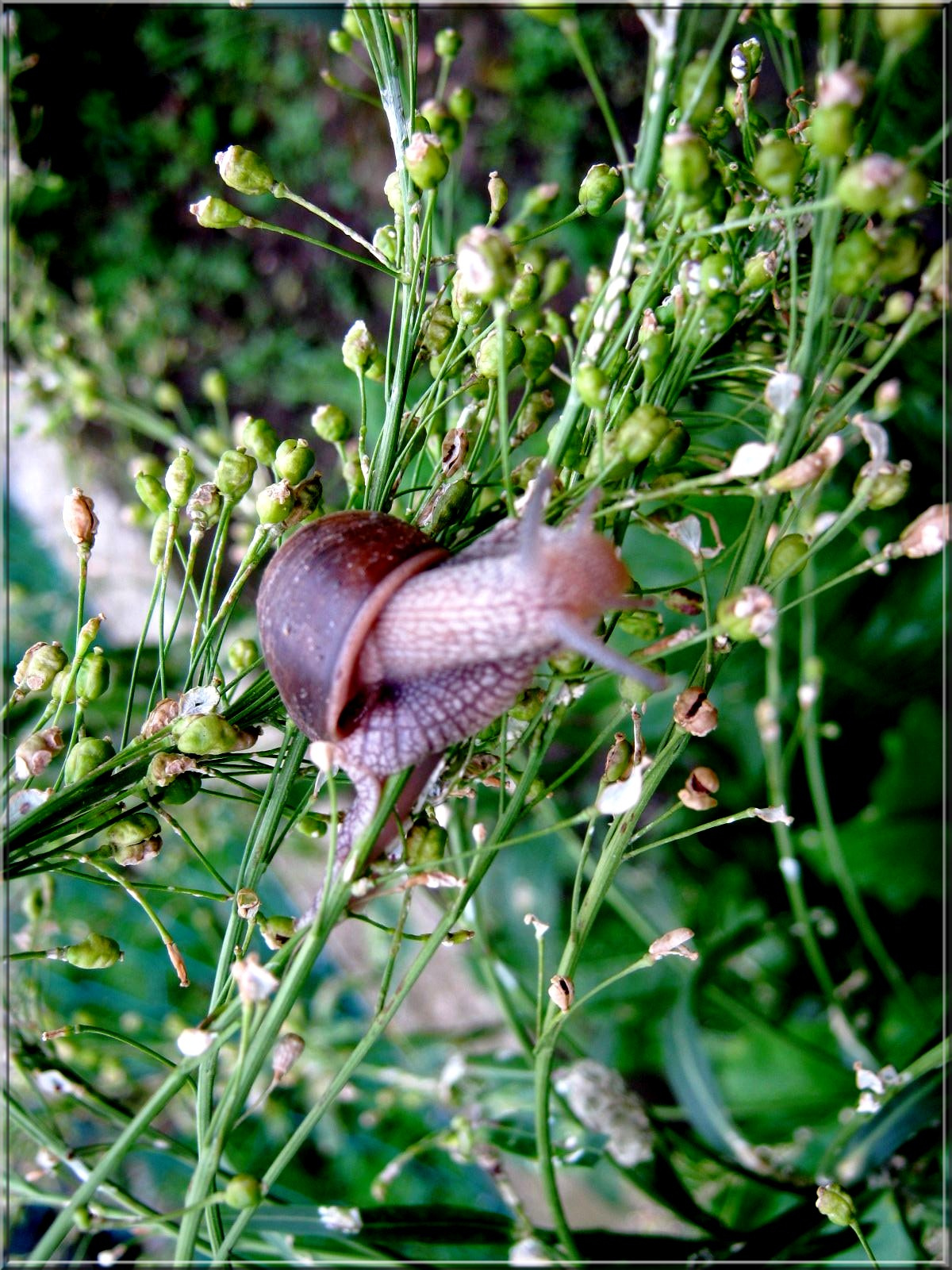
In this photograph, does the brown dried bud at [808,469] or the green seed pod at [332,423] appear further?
the green seed pod at [332,423]

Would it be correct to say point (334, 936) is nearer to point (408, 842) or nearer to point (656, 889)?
point (656, 889)

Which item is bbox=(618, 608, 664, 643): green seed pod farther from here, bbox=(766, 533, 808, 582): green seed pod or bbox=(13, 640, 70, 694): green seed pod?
bbox=(13, 640, 70, 694): green seed pod

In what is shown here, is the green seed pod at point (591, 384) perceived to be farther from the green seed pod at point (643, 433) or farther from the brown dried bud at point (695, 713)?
the brown dried bud at point (695, 713)

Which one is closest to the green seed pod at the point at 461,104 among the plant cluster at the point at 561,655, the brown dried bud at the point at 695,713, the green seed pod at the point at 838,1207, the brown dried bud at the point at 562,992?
the plant cluster at the point at 561,655

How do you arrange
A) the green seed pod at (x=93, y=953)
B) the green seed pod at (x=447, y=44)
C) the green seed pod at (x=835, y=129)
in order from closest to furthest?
the green seed pod at (x=835, y=129)
the green seed pod at (x=93, y=953)
the green seed pod at (x=447, y=44)

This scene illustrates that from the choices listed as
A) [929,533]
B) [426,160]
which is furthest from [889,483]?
[426,160]
